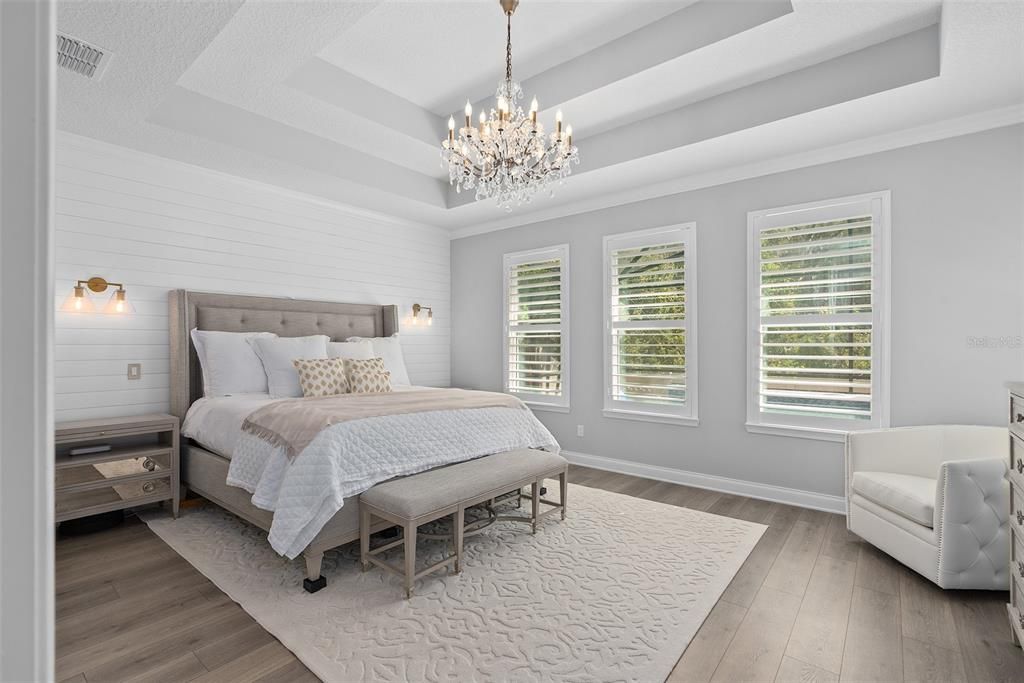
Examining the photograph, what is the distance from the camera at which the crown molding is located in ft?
9.60

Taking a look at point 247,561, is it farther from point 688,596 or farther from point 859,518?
point 859,518

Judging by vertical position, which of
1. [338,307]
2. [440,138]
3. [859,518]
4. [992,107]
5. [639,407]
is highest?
[440,138]

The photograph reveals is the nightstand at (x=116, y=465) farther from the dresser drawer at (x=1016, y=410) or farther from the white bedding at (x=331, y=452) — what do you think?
the dresser drawer at (x=1016, y=410)

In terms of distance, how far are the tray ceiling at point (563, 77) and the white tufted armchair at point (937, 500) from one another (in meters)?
1.88

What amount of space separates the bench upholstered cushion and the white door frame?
6.31ft

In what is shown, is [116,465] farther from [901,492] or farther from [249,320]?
[901,492]

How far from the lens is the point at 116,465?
3.10 meters

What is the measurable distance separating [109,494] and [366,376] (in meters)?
1.68

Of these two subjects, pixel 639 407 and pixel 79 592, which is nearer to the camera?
pixel 79 592

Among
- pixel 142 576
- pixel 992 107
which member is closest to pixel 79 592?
pixel 142 576

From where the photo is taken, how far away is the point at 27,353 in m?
0.41

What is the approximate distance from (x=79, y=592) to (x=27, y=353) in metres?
2.74

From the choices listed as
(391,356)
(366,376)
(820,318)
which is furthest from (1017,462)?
(391,356)

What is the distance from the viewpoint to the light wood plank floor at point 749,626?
180 centimetres
